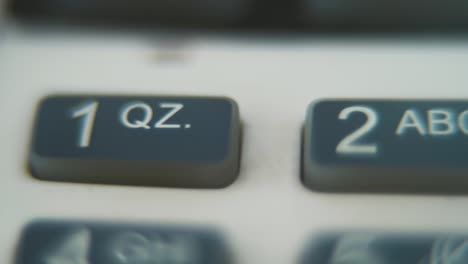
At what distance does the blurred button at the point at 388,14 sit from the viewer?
35 centimetres

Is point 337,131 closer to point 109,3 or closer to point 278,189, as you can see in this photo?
point 278,189

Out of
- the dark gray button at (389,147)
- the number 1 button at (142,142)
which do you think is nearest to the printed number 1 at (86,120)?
the number 1 button at (142,142)

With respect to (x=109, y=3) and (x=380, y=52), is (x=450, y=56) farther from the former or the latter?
(x=109, y=3)

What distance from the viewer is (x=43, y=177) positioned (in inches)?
11.8

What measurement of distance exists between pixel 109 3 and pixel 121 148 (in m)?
0.11

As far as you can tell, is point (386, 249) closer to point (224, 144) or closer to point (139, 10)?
point (224, 144)

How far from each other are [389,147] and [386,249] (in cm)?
4

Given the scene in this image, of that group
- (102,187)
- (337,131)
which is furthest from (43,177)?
(337,131)

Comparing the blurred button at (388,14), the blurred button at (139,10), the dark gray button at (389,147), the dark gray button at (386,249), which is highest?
the blurred button at (139,10)

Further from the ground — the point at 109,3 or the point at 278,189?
the point at 109,3

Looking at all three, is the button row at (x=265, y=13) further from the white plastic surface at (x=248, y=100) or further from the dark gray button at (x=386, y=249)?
the dark gray button at (x=386, y=249)

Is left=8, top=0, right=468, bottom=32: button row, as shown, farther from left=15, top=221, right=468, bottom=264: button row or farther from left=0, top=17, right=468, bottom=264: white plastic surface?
left=15, top=221, right=468, bottom=264: button row

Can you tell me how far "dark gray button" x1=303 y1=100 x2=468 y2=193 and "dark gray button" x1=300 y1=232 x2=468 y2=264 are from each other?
2cm

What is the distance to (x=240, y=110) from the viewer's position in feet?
1.06
